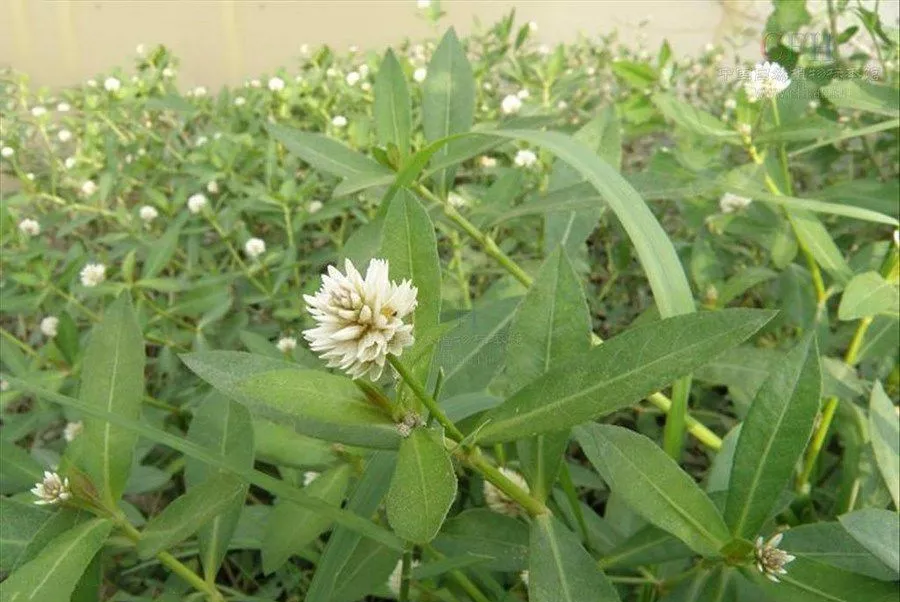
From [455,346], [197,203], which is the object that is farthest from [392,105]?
[197,203]

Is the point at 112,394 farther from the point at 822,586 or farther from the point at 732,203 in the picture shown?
the point at 732,203

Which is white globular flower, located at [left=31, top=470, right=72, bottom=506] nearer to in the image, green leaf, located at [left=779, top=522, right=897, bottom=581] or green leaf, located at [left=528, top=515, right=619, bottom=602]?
green leaf, located at [left=528, top=515, right=619, bottom=602]

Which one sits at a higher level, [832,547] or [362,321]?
[362,321]

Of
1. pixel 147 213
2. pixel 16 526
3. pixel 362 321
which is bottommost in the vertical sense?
pixel 147 213

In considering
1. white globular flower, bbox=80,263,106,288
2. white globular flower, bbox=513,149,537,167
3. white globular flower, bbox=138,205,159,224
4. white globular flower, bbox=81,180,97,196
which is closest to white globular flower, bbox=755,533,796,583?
white globular flower, bbox=513,149,537,167

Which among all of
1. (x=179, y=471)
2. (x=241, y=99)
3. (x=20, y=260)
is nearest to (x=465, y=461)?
(x=179, y=471)

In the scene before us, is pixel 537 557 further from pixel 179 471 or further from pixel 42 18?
pixel 42 18

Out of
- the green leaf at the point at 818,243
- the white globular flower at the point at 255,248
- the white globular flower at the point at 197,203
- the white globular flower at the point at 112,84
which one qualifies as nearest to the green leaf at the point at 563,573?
the green leaf at the point at 818,243
